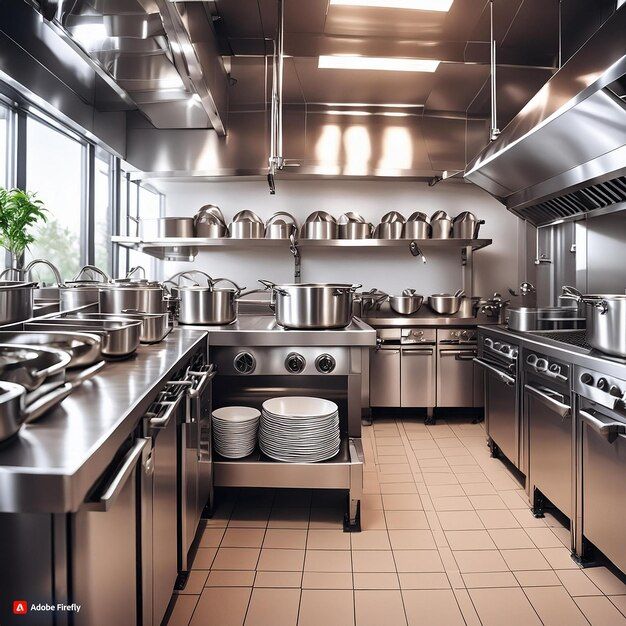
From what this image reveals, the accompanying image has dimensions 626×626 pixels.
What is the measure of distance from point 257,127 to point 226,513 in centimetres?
313

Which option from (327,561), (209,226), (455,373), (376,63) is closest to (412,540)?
(327,561)

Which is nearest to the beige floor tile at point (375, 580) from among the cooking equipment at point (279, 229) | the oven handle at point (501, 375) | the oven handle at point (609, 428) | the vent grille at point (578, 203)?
the oven handle at point (609, 428)

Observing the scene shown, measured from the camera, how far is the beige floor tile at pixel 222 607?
1524 millimetres

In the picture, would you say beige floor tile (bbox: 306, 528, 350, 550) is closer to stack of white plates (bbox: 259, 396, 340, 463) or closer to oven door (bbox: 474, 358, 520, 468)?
stack of white plates (bbox: 259, 396, 340, 463)

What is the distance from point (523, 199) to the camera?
3039 millimetres

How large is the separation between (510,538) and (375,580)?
686 mm

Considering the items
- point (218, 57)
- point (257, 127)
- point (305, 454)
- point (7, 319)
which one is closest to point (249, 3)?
point (218, 57)

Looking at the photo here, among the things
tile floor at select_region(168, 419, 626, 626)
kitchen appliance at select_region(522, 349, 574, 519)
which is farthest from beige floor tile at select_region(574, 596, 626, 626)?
kitchen appliance at select_region(522, 349, 574, 519)

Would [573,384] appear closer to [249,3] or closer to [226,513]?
[226,513]

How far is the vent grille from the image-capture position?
2.40m

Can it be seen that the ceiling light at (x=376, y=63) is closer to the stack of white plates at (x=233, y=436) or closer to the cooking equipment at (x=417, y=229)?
the cooking equipment at (x=417, y=229)

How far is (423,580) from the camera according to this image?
176cm

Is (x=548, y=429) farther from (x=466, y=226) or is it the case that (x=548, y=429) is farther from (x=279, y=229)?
(x=279, y=229)

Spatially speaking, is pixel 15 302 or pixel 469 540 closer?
pixel 15 302
